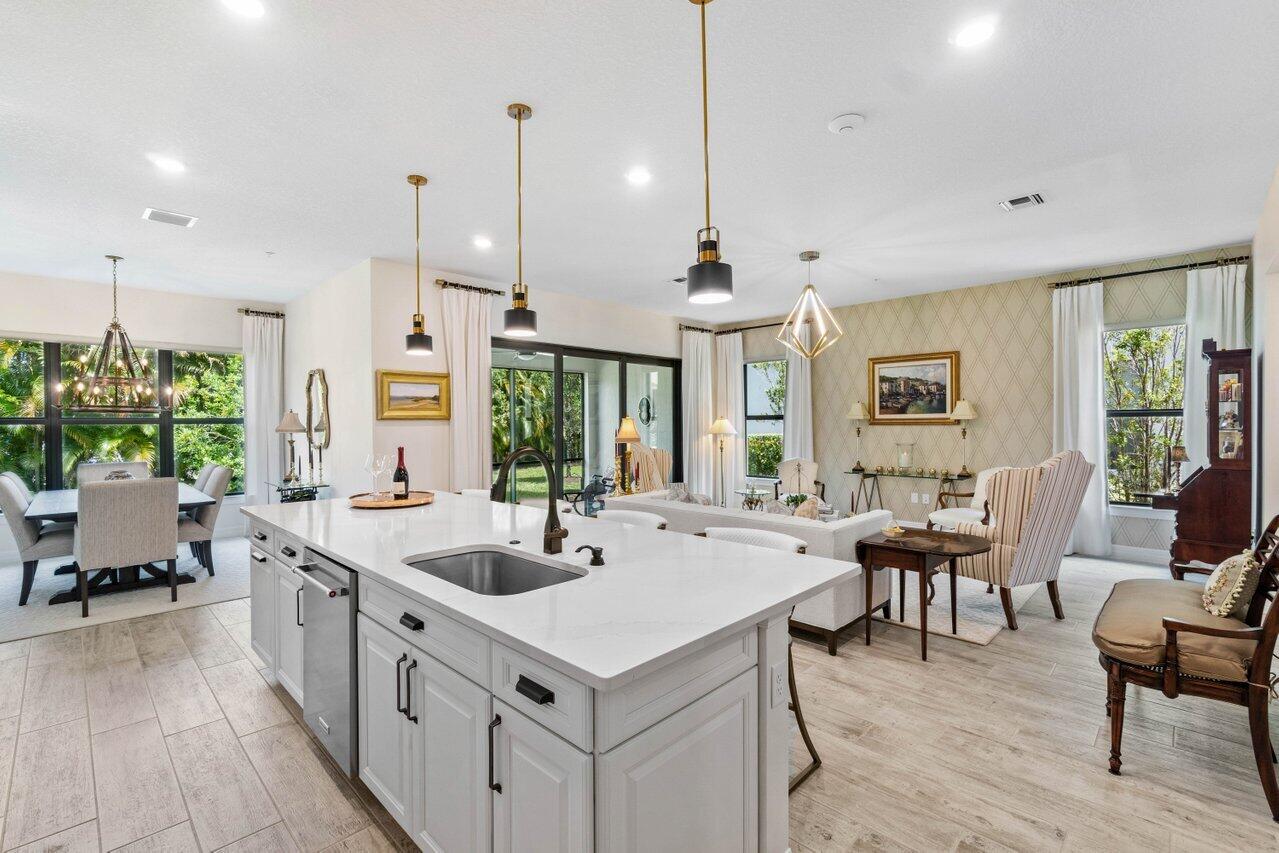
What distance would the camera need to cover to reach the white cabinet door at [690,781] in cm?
119

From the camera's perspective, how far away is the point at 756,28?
2146 mm

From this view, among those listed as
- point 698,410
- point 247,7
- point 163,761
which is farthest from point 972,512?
point 247,7

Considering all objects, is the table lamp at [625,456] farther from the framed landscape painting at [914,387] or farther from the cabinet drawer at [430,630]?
the cabinet drawer at [430,630]

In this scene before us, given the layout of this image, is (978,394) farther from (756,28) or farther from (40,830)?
(40,830)

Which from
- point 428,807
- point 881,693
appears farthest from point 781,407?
point 428,807

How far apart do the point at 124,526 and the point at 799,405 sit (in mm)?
6541

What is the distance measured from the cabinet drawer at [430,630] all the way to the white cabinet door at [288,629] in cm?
70

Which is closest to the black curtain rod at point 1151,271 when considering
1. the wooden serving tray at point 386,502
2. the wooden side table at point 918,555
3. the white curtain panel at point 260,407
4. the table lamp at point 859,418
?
the table lamp at point 859,418

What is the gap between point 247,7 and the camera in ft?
6.57

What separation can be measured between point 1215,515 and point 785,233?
142 inches

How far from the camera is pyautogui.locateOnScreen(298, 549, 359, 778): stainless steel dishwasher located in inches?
78.2

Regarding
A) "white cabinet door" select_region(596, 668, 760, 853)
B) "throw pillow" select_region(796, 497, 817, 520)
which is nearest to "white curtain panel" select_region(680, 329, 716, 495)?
"throw pillow" select_region(796, 497, 817, 520)

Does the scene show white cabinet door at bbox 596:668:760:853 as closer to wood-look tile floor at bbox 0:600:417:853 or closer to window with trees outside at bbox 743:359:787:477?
wood-look tile floor at bbox 0:600:417:853

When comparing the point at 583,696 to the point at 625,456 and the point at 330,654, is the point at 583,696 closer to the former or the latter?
the point at 330,654
